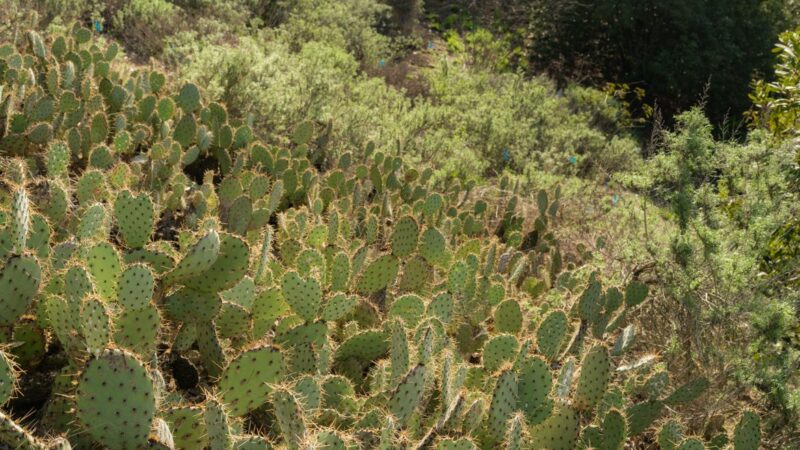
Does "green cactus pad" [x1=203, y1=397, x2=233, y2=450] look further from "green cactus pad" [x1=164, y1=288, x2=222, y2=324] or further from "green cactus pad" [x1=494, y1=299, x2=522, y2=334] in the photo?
"green cactus pad" [x1=494, y1=299, x2=522, y2=334]

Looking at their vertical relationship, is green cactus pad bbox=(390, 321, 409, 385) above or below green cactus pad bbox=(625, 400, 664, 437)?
above

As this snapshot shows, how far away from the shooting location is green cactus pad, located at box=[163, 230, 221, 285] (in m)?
2.52

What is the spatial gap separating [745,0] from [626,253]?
11925 mm

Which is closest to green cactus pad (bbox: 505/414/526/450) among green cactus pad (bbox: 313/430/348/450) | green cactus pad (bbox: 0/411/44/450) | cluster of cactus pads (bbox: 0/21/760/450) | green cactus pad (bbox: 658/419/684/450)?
cluster of cactus pads (bbox: 0/21/760/450)

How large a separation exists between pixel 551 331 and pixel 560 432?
Result: 816 mm

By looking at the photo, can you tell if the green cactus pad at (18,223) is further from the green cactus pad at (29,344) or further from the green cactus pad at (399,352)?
the green cactus pad at (399,352)

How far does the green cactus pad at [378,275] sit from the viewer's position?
3746 millimetres

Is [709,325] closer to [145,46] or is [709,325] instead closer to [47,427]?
[47,427]

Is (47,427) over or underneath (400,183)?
over

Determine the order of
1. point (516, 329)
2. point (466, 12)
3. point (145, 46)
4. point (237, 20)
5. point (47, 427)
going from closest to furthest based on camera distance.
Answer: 1. point (47, 427)
2. point (516, 329)
3. point (145, 46)
4. point (237, 20)
5. point (466, 12)

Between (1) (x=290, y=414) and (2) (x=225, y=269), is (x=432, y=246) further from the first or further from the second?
(1) (x=290, y=414)

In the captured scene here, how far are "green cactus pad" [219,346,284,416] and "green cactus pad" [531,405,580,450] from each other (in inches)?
37.3

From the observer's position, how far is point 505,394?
2.55 m

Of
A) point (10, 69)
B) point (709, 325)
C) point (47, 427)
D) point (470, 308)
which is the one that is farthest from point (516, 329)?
point (10, 69)
